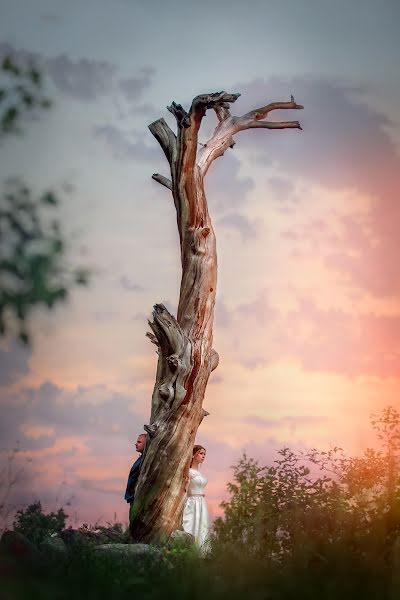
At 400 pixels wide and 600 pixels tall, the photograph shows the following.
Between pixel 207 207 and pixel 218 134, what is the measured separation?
6.13ft

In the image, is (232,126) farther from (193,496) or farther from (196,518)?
(196,518)

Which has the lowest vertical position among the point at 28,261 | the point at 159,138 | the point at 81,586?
the point at 81,586

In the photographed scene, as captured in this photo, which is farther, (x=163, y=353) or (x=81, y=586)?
(x=163, y=353)

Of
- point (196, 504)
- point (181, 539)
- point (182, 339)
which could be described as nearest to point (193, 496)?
point (196, 504)

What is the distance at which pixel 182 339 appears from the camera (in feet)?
38.6

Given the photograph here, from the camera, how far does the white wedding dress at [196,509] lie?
40.0 ft

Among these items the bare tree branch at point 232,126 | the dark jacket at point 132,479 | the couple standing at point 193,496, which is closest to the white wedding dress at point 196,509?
the couple standing at point 193,496

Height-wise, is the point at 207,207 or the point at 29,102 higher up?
the point at 207,207

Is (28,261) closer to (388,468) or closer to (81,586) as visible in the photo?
(81,586)

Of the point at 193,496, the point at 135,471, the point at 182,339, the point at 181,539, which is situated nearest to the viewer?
the point at 181,539

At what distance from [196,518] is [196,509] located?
0.53 ft

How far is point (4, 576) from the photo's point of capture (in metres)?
1.86

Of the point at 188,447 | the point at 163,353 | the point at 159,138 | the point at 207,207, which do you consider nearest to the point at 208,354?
the point at 163,353

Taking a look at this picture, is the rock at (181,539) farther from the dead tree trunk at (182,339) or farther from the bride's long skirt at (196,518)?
the bride's long skirt at (196,518)
